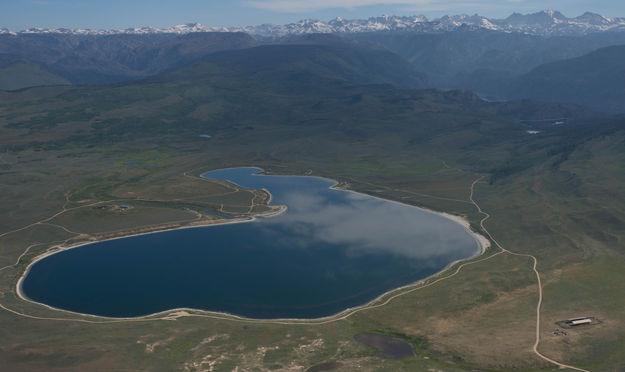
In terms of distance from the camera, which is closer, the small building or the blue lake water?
the small building

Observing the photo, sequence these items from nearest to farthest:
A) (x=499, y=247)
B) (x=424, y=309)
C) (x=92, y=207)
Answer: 1. (x=424, y=309)
2. (x=499, y=247)
3. (x=92, y=207)

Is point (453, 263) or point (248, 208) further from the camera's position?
point (248, 208)

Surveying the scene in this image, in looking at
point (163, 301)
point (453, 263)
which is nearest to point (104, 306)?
point (163, 301)

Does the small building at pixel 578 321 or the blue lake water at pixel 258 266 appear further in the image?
the blue lake water at pixel 258 266

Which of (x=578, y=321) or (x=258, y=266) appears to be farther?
(x=258, y=266)

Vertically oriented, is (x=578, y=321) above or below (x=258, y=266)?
above

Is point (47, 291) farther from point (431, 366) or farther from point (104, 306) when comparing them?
point (431, 366)

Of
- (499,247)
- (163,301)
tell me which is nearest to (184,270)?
(163,301)

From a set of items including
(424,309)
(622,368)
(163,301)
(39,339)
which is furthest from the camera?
(163,301)
